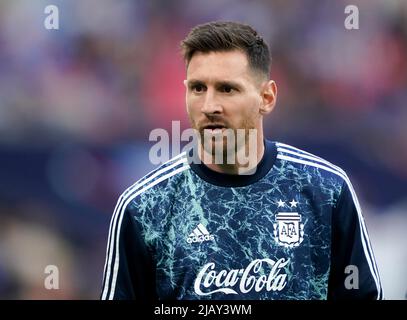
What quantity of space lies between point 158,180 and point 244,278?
556 millimetres

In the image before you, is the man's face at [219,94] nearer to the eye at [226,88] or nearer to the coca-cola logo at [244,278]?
the eye at [226,88]

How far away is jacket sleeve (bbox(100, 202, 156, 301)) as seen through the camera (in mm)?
3064

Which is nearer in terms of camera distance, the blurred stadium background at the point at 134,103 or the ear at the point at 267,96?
the ear at the point at 267,96

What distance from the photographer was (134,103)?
573cm

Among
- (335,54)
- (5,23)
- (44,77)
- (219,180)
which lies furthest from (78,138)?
(219,180)

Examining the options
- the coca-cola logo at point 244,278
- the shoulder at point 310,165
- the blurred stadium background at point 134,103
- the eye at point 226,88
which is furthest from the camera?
the blurred stadium background at point 134,103

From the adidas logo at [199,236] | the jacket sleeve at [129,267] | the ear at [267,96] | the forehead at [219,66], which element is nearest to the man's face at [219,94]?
the forehead at [219,66]

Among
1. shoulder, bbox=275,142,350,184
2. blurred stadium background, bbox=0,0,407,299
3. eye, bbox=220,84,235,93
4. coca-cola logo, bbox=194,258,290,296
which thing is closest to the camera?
coca-cola logo, bbox=194,258,290,296

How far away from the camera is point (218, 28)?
10.3ft

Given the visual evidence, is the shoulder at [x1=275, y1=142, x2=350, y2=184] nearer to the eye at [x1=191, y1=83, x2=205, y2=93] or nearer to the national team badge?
the national team badge

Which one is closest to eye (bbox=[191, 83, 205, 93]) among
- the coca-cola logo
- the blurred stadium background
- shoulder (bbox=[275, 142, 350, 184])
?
shoulder (bbox=[275, 142, 350, 184])

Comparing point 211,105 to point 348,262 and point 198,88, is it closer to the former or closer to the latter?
point 198,88

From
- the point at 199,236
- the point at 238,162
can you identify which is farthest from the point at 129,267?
the point at 238,162

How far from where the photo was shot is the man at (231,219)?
3025 millimetres
